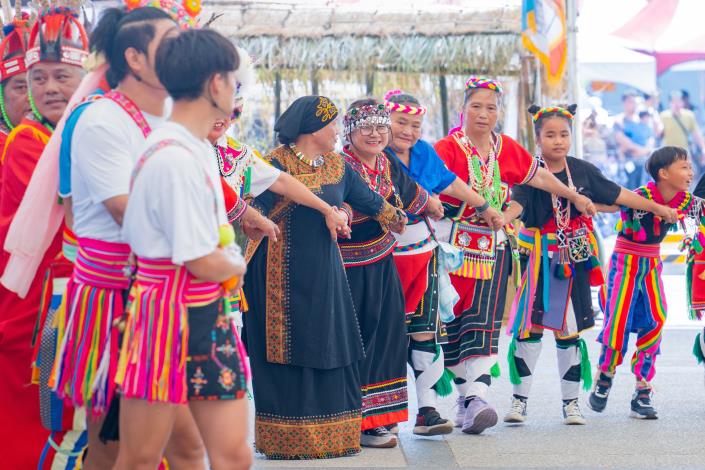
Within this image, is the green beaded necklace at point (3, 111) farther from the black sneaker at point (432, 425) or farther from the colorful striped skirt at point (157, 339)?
the black sneaker at point (432, 425)

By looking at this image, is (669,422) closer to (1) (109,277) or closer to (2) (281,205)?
(2) (281,205)

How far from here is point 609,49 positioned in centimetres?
1956

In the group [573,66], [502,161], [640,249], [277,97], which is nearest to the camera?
[502,161]

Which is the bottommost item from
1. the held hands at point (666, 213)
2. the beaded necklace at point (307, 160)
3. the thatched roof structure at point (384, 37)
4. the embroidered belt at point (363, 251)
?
the embroidered belt at point (363, 251)

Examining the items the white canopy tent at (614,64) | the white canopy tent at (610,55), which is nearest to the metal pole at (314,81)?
the white canopy tent at (610,55)

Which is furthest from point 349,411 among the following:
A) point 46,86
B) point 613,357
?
point 46,86

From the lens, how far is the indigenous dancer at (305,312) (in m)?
5.86

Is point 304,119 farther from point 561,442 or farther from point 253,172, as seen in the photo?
point 561,442

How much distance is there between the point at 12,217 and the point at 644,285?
3.94 m

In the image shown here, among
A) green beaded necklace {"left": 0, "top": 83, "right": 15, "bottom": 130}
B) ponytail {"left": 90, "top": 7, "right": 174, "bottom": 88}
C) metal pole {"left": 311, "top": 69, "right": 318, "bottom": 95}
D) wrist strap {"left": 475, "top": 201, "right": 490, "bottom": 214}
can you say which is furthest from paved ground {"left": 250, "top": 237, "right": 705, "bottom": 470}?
metal pole {"left": 311, "top": 69, "right": 318, "bottom": 95}

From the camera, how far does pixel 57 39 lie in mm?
4438

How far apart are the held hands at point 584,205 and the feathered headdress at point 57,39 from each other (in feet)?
10.3

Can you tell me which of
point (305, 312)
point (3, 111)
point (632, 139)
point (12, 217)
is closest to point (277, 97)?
point (305, 312)

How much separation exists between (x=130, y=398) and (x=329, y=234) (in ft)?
8.04
